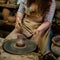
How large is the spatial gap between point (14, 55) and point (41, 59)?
300 millimetres

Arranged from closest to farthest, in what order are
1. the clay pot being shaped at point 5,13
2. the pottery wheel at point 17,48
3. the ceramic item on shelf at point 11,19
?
the pottery wheel at point 17,48, the ceramic item on shelf at point 11,19, the clay pot being shaped at point 5,13

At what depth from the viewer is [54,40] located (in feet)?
7.13

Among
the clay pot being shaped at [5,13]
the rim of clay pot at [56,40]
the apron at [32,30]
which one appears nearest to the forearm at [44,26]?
the apron at [32,30]

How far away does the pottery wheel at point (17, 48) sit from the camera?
1.77 metres

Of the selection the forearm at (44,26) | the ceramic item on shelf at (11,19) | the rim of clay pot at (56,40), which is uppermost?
the forearm at (44,26)

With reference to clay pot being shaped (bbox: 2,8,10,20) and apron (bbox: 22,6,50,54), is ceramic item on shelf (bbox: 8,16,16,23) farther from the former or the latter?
apron (bbox: 22,6,50,54)

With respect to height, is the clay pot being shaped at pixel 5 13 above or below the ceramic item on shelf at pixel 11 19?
above

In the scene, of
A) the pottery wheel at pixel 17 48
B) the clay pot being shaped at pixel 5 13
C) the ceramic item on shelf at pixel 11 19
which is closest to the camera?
the pottery wheel at pixel 17 48

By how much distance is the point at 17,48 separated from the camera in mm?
1820

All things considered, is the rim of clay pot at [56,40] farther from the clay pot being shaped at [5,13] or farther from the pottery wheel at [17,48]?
the clay pot being shaped at [5,13]

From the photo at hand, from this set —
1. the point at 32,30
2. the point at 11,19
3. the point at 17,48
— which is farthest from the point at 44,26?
the point at 11,19

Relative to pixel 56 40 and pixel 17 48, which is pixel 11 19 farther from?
pixel 17 48

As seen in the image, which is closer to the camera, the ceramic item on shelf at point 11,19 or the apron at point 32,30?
Result: the apron at point 32,30

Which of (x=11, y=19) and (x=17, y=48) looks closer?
(x=17, y=48)
